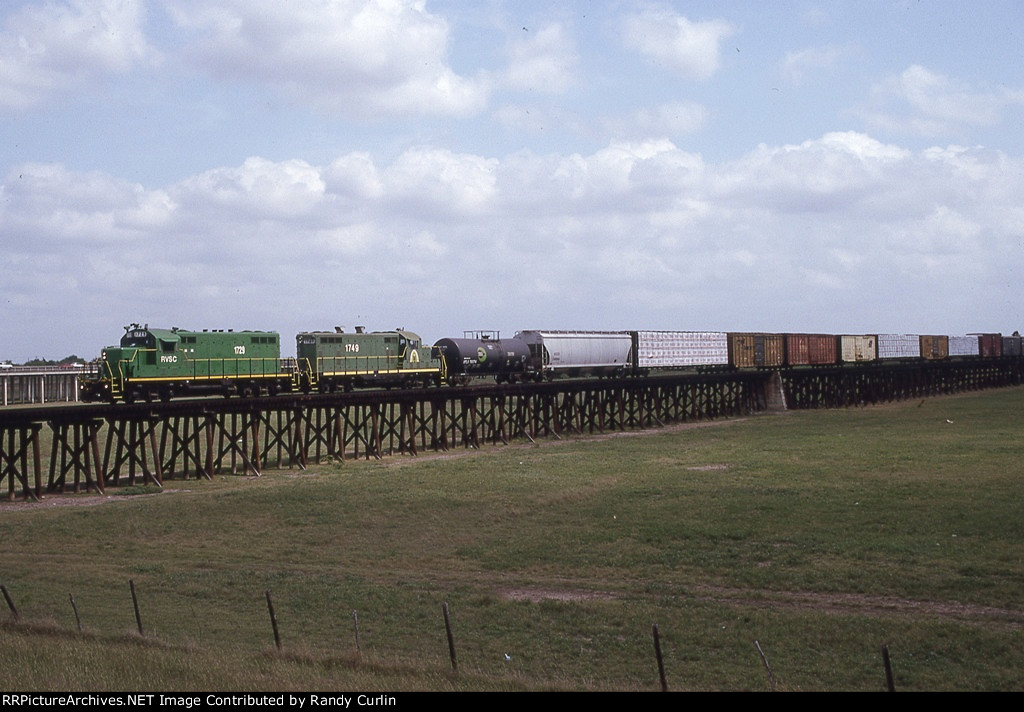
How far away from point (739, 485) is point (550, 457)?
12.4 meters

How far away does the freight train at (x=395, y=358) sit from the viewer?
39406 millimetres

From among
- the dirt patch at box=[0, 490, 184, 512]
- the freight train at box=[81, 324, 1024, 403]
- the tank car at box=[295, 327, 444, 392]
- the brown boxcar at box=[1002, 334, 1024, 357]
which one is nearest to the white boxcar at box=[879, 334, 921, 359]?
the freight train at box=[81, 324, 1024, 403]

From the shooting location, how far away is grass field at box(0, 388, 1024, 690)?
14203mm

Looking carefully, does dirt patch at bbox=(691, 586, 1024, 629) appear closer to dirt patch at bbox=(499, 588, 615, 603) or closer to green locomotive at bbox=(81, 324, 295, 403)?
dirt patch at bbox=(499, 588, 615, 603)

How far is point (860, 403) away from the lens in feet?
277

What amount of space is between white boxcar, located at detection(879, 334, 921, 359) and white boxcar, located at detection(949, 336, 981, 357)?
8.42 meters

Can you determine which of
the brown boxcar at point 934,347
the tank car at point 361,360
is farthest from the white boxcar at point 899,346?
the tank car at point 361,360

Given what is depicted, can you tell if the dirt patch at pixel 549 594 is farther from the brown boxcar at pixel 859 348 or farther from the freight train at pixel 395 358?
the brown boxcar at pixel 859 348

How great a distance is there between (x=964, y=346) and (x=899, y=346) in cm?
1710

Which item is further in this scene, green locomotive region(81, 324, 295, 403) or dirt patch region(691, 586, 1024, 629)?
green locomotive region(81, 324, 295, 403)

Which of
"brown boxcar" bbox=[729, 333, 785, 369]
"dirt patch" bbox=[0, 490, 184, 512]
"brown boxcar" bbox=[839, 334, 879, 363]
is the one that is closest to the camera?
"dirt patch" bbox=[0, 490, 184, 512]

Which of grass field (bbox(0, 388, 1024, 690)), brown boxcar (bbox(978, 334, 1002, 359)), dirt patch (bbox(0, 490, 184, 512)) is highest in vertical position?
brown boxcar (bbox(978, 334, 1002, 359))
